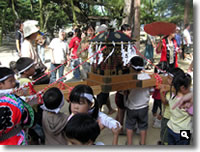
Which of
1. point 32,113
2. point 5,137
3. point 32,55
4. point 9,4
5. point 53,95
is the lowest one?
point 5,137

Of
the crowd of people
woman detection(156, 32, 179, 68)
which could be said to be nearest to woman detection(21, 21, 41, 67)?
the crowd of people

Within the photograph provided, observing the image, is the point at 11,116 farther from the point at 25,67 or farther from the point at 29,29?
the point at 29,29

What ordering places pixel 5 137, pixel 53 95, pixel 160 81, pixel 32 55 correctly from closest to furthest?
pixel 5 137, pixel 53 95, pixel 160 81, pixel 32 55

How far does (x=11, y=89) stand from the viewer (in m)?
1.41

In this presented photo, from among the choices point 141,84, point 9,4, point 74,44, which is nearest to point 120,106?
point 141,84

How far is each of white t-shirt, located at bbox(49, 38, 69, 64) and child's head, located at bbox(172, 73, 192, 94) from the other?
8.91 ft

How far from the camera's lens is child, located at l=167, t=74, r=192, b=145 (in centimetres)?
155

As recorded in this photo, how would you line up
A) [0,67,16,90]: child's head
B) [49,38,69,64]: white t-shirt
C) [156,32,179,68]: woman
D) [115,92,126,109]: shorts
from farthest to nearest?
[49,38,69,64]: white t-shirt < [156,32,179,68]: woman < [115,92,126,109]: shorts < [0,67,16,90]: child's head

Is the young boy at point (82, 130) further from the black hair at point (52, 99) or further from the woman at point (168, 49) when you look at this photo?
the woman at point (168, 49)

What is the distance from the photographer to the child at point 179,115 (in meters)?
1.55

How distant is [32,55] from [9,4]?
370 cm

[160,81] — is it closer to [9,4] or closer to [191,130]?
[191,130]

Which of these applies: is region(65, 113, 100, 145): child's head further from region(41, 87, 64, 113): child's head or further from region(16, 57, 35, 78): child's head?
region(16, 57, 35, 78): child's head

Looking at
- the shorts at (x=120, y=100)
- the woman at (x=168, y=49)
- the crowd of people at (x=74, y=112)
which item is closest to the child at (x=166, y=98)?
the crowd of people at (x=74, y=112)
